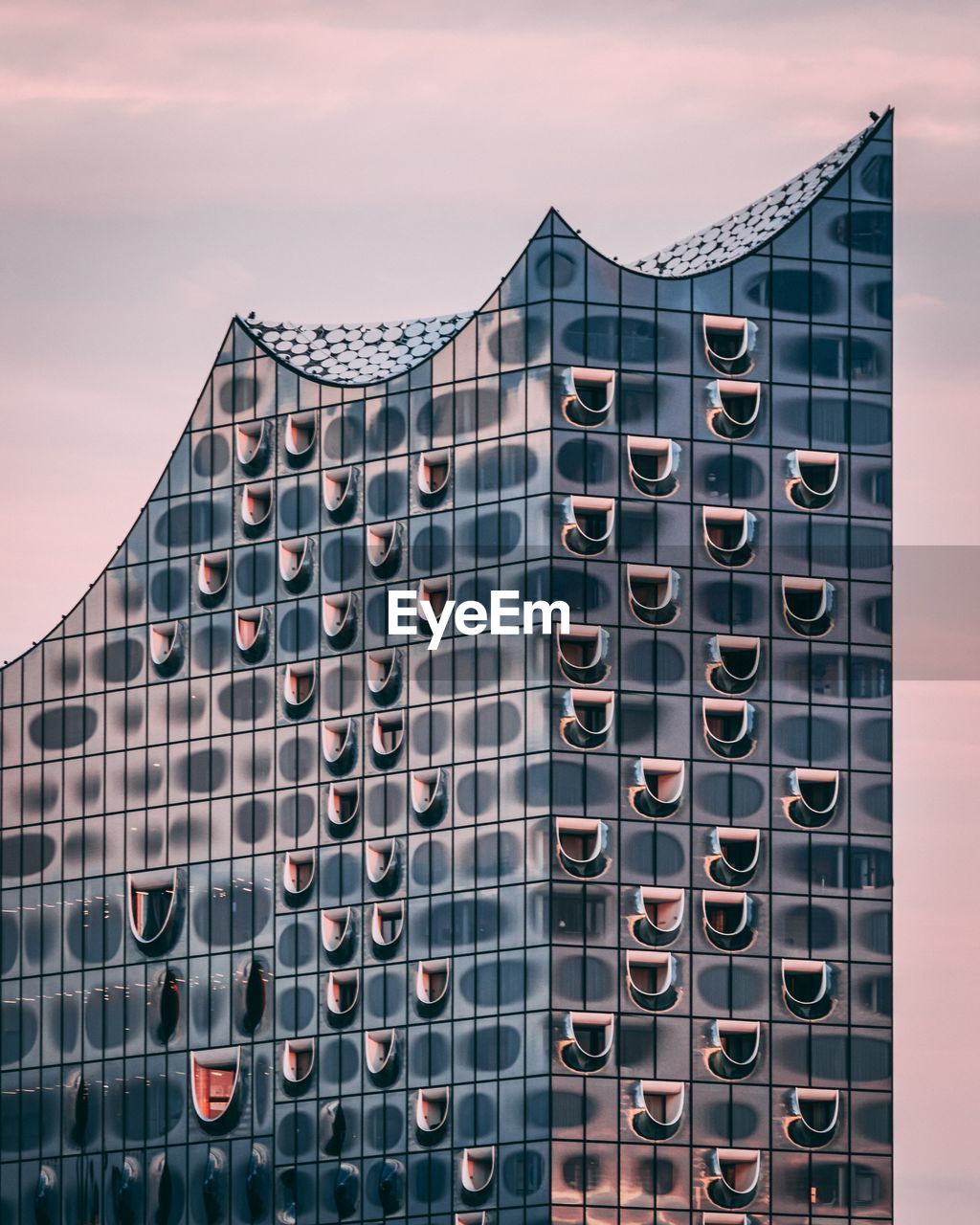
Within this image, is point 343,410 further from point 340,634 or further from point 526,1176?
point 526,1176

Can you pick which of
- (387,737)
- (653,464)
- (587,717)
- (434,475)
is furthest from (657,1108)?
(434,475)

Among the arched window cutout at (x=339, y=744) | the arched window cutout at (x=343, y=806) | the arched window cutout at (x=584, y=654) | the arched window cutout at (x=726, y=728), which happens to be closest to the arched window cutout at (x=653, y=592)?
the arched window cutout at (x=584, y=654)

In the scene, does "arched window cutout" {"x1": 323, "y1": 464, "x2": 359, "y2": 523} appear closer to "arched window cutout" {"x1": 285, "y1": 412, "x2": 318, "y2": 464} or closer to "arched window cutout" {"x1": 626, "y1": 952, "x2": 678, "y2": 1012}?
"arched window cutout" {"x1": 285, "y1": 412, "x2": 318, "y2": 464}

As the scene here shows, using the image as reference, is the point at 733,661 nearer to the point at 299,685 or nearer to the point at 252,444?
the point at 299,685

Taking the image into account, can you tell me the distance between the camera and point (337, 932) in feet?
480

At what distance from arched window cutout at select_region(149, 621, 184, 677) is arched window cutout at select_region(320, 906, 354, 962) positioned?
1275 cm

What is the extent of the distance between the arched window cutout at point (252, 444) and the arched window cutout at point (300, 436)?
1350 mm

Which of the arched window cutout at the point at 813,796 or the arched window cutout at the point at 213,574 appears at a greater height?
the arched window cutout at the point at 213,574

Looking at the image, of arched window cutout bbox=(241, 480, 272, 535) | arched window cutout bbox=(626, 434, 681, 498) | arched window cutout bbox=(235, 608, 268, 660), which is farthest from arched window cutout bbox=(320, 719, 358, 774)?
arched window cutout bbox=(626, 434, 681, 498)

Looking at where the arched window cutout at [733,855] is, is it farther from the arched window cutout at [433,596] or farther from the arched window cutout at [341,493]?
the arched window cutout at [341,493]

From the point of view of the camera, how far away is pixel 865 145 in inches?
5832

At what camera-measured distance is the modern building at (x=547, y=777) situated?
140375 mm

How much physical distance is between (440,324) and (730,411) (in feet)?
42.6

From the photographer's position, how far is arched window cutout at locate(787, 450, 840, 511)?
474ft
